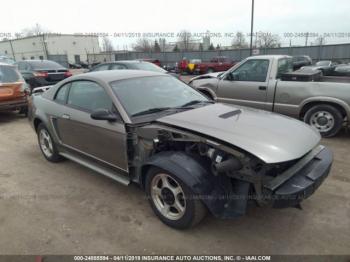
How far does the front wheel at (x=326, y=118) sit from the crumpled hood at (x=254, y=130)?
9.55 feet

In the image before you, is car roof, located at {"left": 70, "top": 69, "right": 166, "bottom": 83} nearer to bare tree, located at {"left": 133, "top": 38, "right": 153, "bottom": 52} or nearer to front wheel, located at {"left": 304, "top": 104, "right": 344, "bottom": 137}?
front wheel, located at {"left": 304, "top": 104, "right": 344, "bottom": 137}

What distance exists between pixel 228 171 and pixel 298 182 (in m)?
0.67

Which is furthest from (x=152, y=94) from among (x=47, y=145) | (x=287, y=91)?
(x=287, y=91)

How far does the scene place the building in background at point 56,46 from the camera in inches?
2362

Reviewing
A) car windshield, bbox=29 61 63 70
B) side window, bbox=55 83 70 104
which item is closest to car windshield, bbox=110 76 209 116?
side window, bbox=55 83 70 104

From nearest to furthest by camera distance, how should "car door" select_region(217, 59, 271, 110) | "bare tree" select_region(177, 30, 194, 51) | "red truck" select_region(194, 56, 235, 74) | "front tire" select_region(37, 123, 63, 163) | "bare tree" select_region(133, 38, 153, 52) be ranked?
"front tire" select_region(37, 123, 63, 163) → "car door" select_region(217, 59, 271, 110) → "red truck" select_region(194, 56, 235, 74) → "bare tree" select_region(177, 30, 194, 51) → "bare tree" select_region(133, 38, 153, 52)

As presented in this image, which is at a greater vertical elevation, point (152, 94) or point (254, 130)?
point (152, 94)

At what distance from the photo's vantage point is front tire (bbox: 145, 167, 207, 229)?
2.74m

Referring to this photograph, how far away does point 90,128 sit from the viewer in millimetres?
3691

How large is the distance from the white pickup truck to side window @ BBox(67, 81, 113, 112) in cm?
390

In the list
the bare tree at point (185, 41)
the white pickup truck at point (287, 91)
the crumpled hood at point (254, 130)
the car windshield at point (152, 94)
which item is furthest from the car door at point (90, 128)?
the bare tree at point (185, 41)

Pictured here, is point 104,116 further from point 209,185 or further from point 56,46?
point 56,46

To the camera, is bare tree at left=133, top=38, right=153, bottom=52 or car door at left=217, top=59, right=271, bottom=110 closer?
car door at left=217, top=59, right=271, bottom=110

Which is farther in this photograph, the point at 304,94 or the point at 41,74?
the point at 41,74
